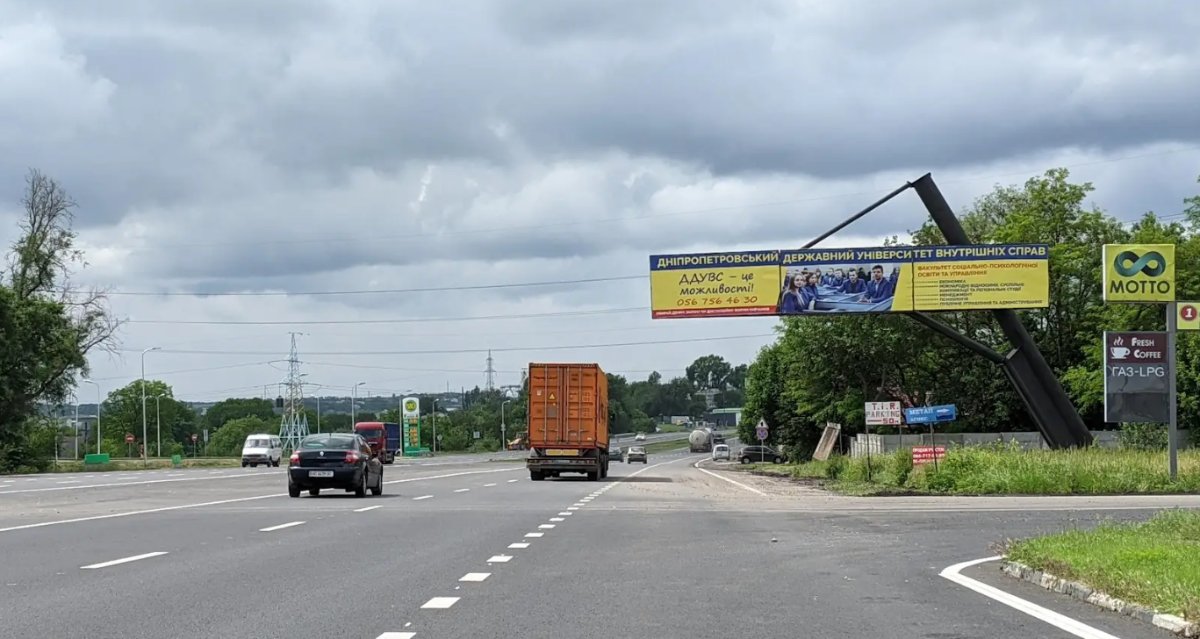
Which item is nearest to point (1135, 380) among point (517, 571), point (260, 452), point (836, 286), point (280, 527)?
point (836, 286)

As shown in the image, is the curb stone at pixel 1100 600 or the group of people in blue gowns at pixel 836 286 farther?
the group of people in blue gowns at pixel 836 286

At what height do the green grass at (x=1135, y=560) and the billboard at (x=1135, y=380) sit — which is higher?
the billboard at (x=1135, y=380)

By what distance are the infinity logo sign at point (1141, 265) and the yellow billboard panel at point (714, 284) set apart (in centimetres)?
1378

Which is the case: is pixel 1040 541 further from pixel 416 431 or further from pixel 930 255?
pixel 416 431

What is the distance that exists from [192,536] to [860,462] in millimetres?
27885

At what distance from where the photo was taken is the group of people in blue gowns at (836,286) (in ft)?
146

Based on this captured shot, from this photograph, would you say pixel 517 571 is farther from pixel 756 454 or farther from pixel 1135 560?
pixel 756 454

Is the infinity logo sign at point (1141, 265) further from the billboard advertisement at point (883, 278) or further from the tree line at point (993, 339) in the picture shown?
the tree line at point (993, 339)

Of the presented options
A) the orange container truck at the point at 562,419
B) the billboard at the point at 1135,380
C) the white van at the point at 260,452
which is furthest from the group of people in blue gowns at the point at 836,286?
the white van at the point at 260,452

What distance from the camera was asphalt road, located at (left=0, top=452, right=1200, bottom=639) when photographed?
9.54 m

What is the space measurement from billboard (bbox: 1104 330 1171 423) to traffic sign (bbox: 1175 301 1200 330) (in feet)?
7.02

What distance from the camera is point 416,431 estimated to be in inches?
5276

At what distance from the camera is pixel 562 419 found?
4303 cm

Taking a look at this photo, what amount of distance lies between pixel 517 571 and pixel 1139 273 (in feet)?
80.6
